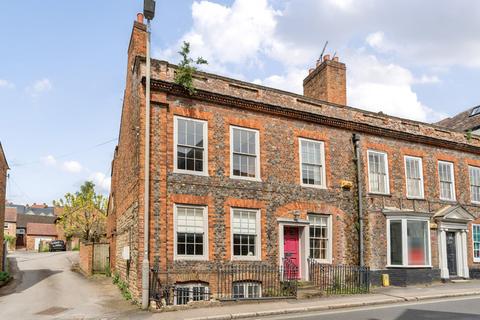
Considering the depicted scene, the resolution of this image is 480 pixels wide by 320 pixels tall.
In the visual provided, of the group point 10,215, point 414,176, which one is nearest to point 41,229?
point 10,215

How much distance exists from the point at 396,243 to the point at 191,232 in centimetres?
967

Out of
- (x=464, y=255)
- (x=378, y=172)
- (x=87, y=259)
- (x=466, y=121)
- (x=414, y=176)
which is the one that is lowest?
(x=87, y=259)

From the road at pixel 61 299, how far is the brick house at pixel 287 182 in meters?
1.05

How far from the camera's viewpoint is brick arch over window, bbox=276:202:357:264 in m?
17.4

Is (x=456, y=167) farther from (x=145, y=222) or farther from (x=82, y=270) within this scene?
(x=82, y=270)

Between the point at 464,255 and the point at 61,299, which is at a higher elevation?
the point at 464,255

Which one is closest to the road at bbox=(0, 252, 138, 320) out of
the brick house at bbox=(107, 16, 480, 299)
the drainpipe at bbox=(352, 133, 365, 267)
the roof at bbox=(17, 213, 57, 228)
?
the brick house at bbox=(107, 16, 480, 299)

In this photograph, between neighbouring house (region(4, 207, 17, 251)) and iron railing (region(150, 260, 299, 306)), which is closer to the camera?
iron railing (region(150, 260, 299, 306))

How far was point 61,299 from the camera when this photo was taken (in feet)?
50.9

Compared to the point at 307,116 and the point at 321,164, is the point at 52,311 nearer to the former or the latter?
the point at 321,164

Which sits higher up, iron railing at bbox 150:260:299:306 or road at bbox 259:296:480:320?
iron railing at bbox 150:260:299:306

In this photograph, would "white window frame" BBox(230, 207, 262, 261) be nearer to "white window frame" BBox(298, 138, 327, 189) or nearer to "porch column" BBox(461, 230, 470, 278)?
"white window frame" BBox(298, 138, 327, 189)

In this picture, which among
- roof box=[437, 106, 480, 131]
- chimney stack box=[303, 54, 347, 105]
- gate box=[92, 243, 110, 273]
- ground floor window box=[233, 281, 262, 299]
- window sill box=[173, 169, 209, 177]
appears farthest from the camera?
roof box=[437, 106, 480, 131]

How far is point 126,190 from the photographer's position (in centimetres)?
1817
